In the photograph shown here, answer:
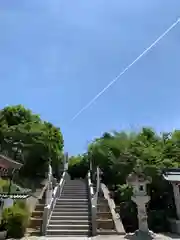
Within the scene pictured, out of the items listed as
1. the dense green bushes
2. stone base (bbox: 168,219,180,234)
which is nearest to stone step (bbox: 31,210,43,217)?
the dense green bushes

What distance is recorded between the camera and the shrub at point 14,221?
463 inches

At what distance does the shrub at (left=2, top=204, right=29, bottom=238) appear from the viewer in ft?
38.6

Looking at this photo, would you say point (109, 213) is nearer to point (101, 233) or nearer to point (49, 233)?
point (101, 233)

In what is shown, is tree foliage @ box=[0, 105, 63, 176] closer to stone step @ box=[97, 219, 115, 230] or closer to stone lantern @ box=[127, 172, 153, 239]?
stone step @ box=[97, 219, 115, 230]

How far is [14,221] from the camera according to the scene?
11945 mm

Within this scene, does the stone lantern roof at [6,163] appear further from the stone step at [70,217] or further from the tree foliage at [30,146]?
the tree foliage at [30,146]

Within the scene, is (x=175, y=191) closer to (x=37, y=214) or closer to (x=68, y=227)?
(x=68, y=227)

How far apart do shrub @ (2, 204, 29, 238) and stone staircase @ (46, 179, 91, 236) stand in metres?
1.21

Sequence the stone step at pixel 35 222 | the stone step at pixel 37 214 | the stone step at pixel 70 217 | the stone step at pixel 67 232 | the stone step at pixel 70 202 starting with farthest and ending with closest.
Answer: the stone step at pixel 70 202 < the stone step at pixel 37 214 < the stone step at pixel 70 217 < the stone step at pixel 35 222 < the stone step at pixel 67 232

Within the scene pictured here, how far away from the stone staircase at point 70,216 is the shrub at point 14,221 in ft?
3.97

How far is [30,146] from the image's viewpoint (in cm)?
2311

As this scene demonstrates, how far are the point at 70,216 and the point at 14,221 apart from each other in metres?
3.05

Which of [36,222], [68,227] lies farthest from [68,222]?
[36,222]

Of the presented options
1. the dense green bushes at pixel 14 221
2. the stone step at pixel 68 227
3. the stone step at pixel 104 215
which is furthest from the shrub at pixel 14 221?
the stone step at pixel 104 215
